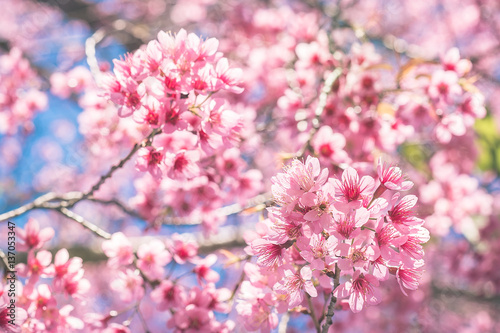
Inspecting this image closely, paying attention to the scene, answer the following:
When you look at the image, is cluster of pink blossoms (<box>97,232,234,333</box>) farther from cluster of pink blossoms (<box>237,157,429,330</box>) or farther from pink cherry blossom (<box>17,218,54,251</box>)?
cluster of pink blossoms (<box>237,157,429,330</box>)

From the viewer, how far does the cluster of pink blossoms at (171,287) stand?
5.06 ft

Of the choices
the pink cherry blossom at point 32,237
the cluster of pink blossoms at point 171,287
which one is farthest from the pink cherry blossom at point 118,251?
the pink cherry blossom at point 32,237

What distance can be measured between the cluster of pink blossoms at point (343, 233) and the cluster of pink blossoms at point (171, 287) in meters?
0.45

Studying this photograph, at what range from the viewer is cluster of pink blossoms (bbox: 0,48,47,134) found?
2594 millimetres

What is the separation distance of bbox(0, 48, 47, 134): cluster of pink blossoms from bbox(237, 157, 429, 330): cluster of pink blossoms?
2119mm

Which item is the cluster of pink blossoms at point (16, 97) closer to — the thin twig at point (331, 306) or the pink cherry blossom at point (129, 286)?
the pink cherry blossom at point (129, 286)

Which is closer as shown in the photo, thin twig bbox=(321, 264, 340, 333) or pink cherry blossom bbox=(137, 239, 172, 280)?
thin twig bbox=(321, 264, 340, 333)

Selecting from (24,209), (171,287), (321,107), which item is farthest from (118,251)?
(321,107)

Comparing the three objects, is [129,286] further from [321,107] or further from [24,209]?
[321,107]

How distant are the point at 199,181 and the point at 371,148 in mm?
837

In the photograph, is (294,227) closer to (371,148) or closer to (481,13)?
(371,148)

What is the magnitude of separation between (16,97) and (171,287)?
182cm

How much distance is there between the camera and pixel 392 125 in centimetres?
205

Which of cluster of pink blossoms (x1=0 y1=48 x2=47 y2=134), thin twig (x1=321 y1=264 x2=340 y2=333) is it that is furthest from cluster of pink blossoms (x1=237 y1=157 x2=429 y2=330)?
cluster of pink blossoms (x1=0 y1=48 x2=47 y2=134)
